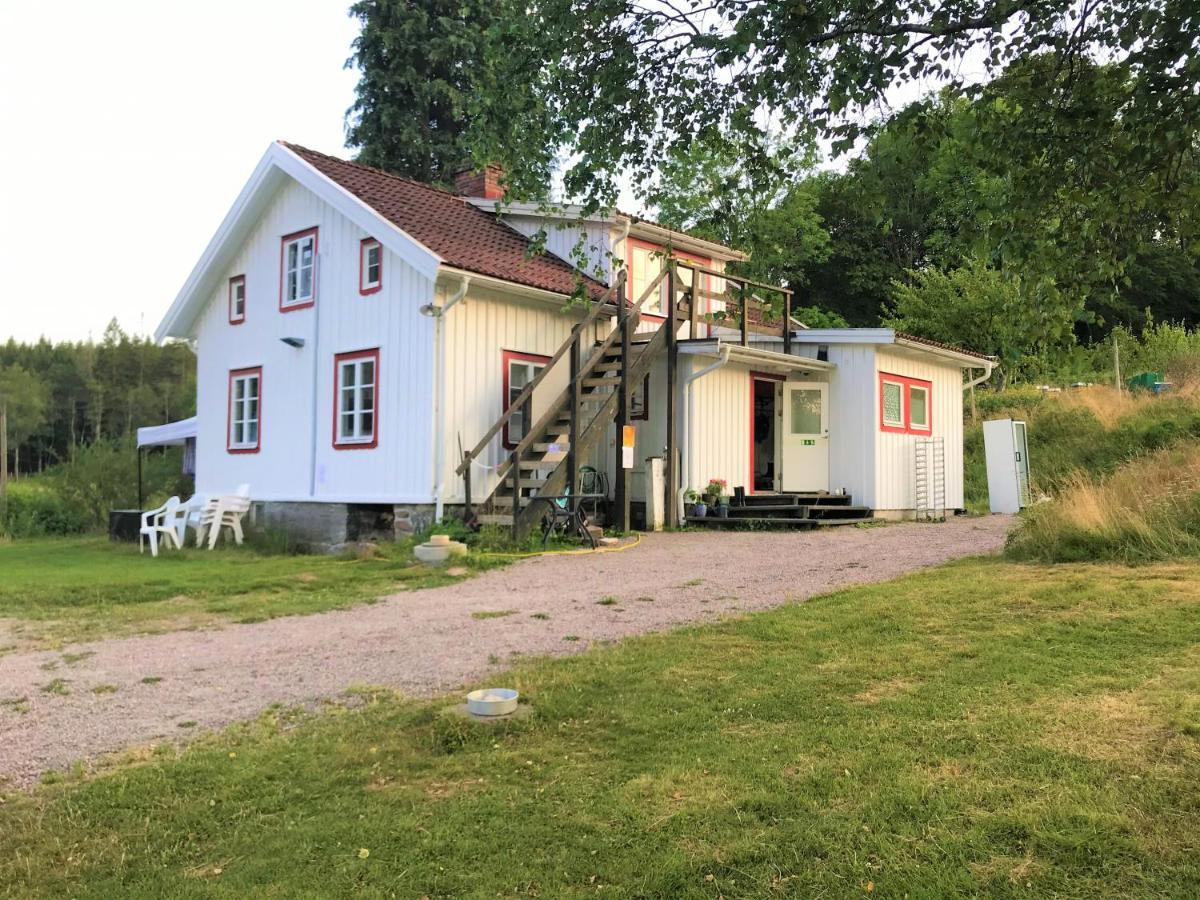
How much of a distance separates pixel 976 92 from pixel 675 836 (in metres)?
3.62

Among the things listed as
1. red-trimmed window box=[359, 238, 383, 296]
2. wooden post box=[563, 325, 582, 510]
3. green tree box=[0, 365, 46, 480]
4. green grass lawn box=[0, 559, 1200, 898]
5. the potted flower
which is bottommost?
green grass lawn box=[0, 559, 1200, 898]

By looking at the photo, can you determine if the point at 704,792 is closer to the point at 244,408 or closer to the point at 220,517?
the point at 220,517

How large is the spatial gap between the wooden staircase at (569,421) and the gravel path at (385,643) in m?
1.60

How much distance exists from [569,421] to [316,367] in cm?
473

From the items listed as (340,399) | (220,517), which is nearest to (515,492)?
(340,399)

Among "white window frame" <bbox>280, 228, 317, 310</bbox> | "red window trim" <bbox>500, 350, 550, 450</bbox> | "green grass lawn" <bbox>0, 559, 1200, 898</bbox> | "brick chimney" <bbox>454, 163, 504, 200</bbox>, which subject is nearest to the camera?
"green grass lawn" <bbox>0, 559, 1200, 898</bbox>

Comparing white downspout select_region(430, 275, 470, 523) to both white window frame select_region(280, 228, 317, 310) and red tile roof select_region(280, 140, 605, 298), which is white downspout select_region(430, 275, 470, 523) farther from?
white window frame select_region(280, 228, 317, 310)

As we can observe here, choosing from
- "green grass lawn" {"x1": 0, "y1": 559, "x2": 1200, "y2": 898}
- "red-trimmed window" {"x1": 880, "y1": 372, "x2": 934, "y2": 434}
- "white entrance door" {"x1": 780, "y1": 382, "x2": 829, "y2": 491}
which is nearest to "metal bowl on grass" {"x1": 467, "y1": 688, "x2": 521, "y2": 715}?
"green grass lawn" {"x1": 0, "y1": 559, "x2": 1200, "y2": 898}

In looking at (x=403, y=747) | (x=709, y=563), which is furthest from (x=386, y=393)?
(x=403, y=747)

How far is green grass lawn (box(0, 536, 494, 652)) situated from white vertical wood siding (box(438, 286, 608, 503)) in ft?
5.74

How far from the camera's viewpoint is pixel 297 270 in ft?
54.8

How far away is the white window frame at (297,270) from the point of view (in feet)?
53.2

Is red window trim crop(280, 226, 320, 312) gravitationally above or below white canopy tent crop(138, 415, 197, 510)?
above

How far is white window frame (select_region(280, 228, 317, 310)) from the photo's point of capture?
1622cm
